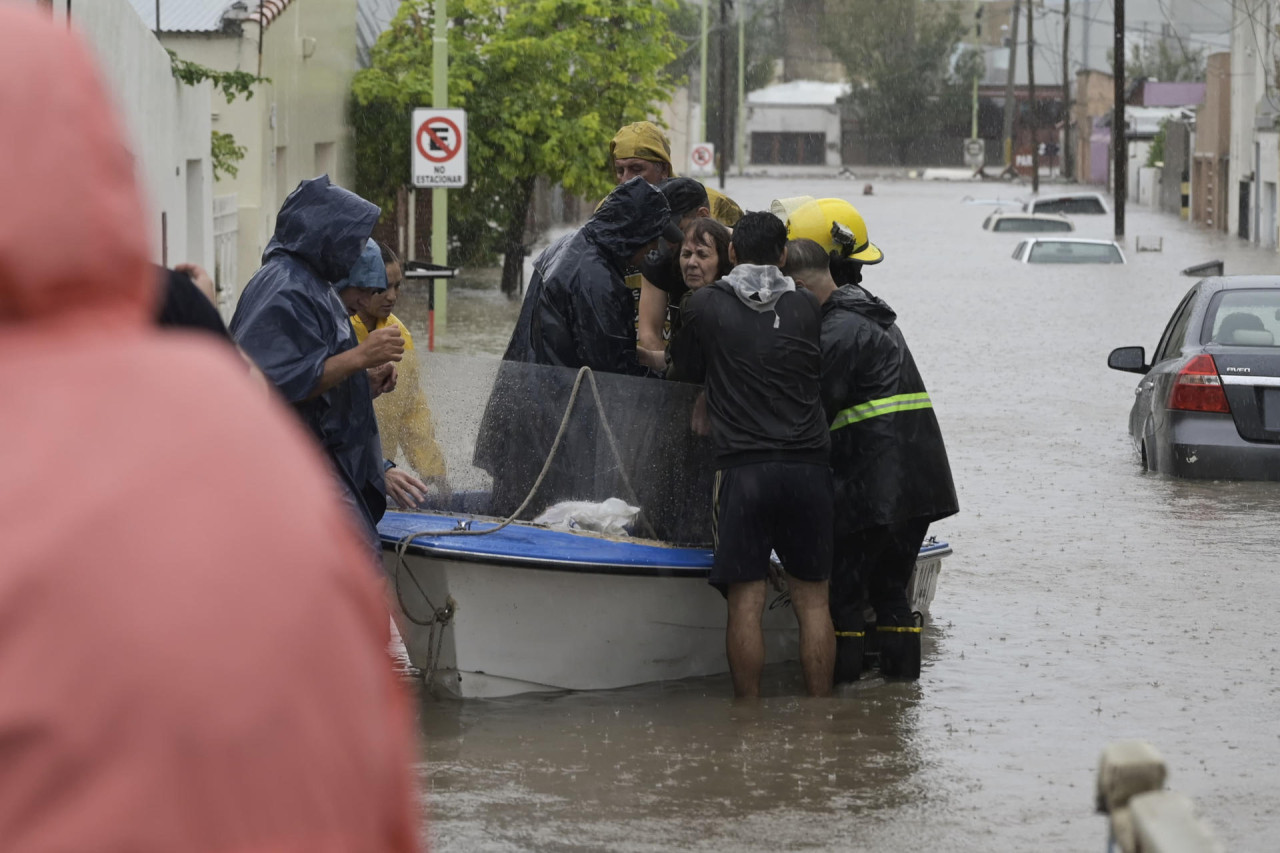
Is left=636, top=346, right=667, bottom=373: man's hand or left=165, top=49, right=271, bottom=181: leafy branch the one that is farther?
left=165, top=49, right=271, bottom=181: leafy branch

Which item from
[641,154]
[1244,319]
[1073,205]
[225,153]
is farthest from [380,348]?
[1073,205]

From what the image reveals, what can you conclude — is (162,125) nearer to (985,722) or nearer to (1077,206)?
(985,722)

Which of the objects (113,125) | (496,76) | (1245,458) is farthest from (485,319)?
(113,125)

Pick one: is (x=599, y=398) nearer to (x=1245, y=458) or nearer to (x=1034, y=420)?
(x=1245, y=458)

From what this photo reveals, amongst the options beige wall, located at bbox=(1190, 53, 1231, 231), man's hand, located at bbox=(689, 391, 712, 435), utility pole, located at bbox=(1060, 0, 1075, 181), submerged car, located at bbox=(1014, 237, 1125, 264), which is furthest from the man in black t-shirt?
utility pole, located at bbox=(1060, 0, 1075, 181)

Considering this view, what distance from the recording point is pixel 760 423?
21.6 ft

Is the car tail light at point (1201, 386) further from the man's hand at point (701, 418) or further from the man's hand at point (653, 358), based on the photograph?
the man's hand at point (701, 418)

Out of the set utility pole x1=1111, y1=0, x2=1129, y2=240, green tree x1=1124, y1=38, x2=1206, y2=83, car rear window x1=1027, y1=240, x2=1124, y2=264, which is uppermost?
green tree x1=1124, y1=38, x2=1206, y2=83

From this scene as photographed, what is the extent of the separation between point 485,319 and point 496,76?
4757 mm

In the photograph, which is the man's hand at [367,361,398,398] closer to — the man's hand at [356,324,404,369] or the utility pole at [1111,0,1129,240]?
the man's hand at [356,324,404,369]

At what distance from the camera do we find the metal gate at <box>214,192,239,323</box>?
1812cm

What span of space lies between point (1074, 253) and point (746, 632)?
30421 mm

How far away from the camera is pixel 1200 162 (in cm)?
6009

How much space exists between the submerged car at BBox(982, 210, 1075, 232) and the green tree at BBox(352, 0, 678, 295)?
18.6 metres
